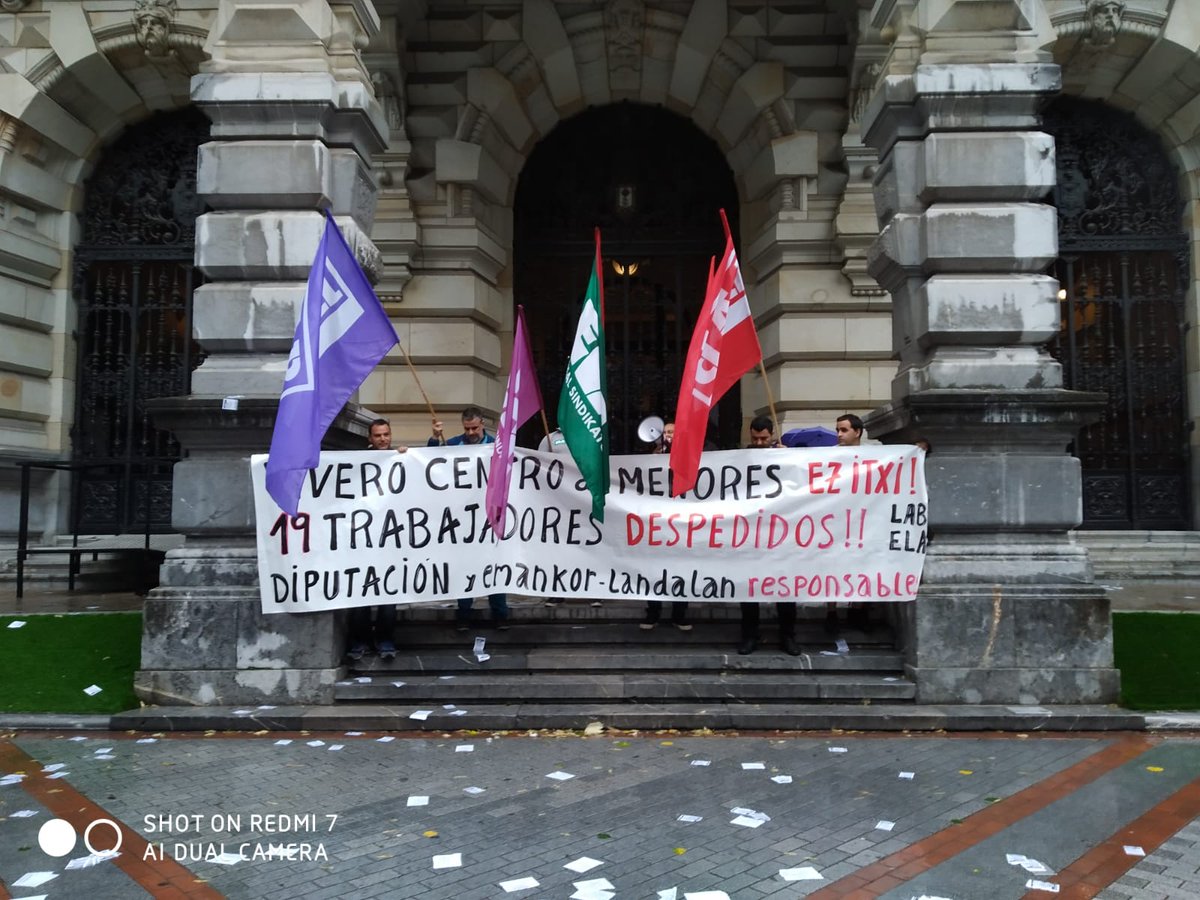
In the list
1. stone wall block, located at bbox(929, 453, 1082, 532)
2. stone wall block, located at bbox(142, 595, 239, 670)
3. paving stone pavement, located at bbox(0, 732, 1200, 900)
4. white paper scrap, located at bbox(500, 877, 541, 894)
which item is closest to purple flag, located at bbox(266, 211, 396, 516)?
stone wall block, located at bbox(142, 595, 239, 670)

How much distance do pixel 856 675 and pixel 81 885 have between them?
577 cm

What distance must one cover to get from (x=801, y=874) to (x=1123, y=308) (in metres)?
12.8

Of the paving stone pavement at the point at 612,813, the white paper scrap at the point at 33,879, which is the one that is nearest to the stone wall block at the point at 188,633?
the paving stone pavement at the point at 612,813

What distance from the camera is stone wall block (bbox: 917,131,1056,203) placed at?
8094 millimetres

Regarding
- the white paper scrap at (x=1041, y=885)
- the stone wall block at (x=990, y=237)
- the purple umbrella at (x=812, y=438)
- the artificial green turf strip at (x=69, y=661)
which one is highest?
the stone wall block at (x=990, y=237)

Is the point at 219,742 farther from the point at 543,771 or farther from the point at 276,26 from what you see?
the point at 276,26

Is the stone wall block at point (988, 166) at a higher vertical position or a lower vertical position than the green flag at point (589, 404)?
higher

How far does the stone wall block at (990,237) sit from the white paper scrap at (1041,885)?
5307mm

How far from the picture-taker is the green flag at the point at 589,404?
7.41 meters

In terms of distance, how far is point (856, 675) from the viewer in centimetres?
782

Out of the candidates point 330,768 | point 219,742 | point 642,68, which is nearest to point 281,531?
point 219,742

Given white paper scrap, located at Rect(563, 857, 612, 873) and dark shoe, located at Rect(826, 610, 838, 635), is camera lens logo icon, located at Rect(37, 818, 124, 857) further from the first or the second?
dark shoe, located at Rect(826, 610, 838, 635)

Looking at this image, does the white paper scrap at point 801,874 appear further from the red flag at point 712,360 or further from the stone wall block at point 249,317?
the stone wall block at point 249,317

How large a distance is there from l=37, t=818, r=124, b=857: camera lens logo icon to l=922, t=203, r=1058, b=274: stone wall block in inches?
289
